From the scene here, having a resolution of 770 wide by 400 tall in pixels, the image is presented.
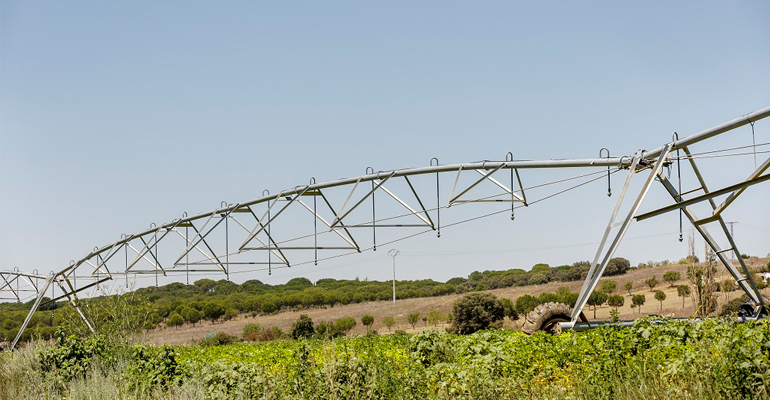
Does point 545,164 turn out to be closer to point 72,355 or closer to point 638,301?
point 72,355

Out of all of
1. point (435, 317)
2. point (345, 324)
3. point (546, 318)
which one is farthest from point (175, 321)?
point (546, 318)

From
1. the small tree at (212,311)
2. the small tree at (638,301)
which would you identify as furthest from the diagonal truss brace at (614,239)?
the small tree at (212,311)

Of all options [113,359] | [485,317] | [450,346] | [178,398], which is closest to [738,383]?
[450,346]

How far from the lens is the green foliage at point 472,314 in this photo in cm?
2567

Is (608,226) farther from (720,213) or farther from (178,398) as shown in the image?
(178,398)

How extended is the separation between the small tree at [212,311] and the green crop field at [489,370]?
33.3 meters

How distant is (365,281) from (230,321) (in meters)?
25.2

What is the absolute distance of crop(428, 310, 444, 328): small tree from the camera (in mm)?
35688

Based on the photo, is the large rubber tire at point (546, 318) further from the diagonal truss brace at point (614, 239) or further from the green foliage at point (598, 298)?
the green foliage at point (598, 298)

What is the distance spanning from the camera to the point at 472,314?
2588 centimetres

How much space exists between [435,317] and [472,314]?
10452mm

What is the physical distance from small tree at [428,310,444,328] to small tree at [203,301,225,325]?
15.6 metres

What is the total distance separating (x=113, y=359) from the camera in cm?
1127

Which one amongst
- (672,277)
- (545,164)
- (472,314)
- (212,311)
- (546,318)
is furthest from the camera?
(212,311)
